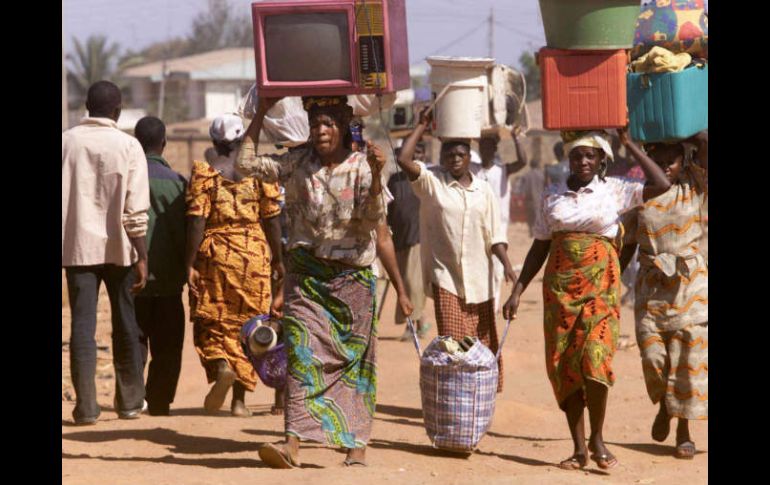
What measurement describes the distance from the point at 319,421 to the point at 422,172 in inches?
87.5

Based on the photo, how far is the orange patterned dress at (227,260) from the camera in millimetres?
8992

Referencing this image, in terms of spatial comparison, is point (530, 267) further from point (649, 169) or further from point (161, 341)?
point (161, 341)

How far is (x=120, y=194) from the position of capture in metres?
8.27

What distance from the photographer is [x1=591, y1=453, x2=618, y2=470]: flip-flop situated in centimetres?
764

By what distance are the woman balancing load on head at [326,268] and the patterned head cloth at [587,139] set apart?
1247 mm

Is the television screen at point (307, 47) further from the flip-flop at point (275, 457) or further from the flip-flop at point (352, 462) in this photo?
the flip-flop at point (352, 462)

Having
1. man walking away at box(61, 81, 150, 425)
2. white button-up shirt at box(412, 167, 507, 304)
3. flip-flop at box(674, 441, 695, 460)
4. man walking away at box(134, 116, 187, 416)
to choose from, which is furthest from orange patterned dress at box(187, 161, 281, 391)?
flip-flop at box(674, 441, 695, 460)

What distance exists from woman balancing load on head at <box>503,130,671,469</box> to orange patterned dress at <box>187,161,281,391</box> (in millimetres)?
2133

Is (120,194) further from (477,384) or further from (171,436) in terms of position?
(477,384)

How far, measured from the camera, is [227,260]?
29.8ft

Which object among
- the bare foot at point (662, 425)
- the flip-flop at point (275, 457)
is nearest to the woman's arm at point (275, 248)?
the flip-flop at point (275, 457)

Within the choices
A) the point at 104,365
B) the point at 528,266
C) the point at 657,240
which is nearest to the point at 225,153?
the point at 528,266

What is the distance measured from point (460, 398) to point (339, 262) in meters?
1.31

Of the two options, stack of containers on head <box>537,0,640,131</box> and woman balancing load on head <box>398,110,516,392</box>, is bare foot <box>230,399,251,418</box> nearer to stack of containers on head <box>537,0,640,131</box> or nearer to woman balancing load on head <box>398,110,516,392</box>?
woman balancing load on head <box>398,110,516,392</box>
